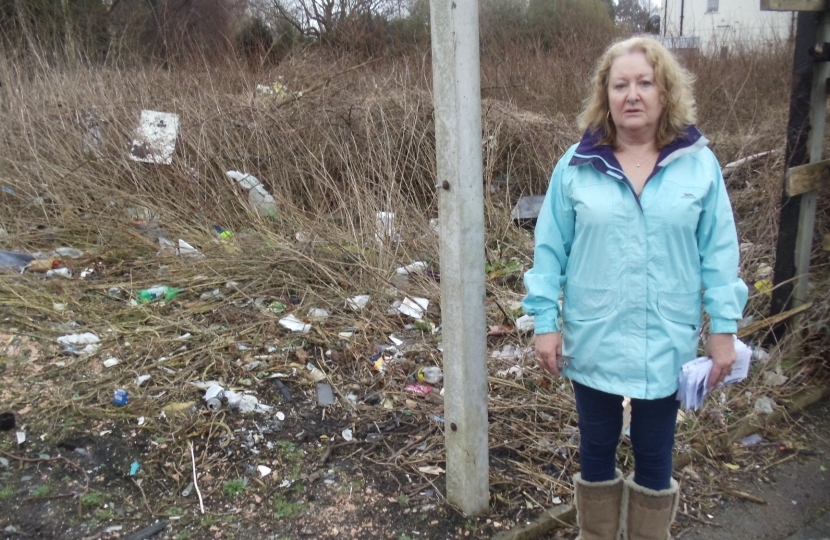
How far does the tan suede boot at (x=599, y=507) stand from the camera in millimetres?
2342

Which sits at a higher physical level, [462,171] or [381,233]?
[462,171]

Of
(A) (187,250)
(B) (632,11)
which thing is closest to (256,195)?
(A) (187,250)

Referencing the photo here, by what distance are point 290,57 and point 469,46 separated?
24.8 ft

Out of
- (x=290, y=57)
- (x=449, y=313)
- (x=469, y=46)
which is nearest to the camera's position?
(x=469, y=46)

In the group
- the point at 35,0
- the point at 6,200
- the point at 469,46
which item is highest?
the point at 35,0

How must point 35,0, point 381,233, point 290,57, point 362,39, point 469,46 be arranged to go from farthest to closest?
point 35,0
point 362,39
point 290,57
point 381,233
point 469,46

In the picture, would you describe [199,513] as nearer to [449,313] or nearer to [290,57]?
[449,313]

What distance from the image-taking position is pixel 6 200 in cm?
606

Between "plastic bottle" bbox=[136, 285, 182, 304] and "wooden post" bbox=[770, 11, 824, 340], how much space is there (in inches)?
143

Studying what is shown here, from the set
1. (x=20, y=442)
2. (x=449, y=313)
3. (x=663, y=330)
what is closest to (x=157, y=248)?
(x=20, y=442)

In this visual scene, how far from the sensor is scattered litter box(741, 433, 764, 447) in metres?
3.30

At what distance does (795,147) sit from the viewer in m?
3.67

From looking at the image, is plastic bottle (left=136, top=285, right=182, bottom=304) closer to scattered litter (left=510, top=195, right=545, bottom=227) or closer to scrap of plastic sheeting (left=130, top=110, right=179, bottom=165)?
scrap of plastic sheeting (left=130, top=110, right=179, bottom=165)

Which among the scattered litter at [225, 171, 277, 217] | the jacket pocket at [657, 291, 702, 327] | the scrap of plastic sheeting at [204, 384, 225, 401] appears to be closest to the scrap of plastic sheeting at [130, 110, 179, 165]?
the scattered litter at [225, 171, 277, 217]
